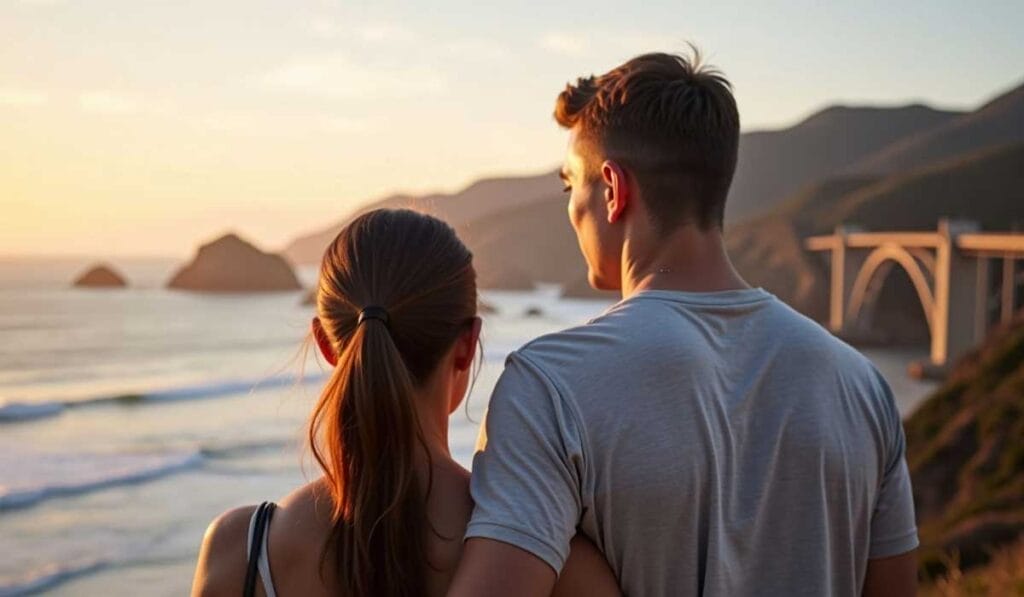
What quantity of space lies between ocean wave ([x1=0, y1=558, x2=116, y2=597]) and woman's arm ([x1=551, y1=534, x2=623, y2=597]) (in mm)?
9663

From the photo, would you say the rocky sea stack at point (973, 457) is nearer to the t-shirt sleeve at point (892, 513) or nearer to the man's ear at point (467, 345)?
the t-shirt sleeve at point (892, 513)

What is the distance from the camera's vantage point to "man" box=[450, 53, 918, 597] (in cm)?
159

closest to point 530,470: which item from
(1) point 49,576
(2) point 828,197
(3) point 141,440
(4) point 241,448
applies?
(1) point 49,576

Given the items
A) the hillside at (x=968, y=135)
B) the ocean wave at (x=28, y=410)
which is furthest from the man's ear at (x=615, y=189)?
the hillside at (x=968, y=135)

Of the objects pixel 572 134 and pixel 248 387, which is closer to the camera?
pixel 572 134

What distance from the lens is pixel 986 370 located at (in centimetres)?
1488

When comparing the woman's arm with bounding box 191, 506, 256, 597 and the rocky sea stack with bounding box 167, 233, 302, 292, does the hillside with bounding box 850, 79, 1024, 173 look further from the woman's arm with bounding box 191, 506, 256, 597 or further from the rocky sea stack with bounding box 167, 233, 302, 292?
the woman's arm with bounding box 191, 506, 256, 597

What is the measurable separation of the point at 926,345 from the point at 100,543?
45.3 m

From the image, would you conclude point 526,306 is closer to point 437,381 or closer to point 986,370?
point 986,370

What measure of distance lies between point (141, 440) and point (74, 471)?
120 inches

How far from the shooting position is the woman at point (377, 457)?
1738 millimetres

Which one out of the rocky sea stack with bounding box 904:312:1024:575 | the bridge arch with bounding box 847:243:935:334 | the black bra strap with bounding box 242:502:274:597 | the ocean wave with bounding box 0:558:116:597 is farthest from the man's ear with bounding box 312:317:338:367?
the bridge arch with bounding box 847:243:935:334

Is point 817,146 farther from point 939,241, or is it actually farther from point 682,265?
point 682,265

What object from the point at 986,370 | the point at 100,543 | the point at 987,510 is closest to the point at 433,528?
the point at 987,510
